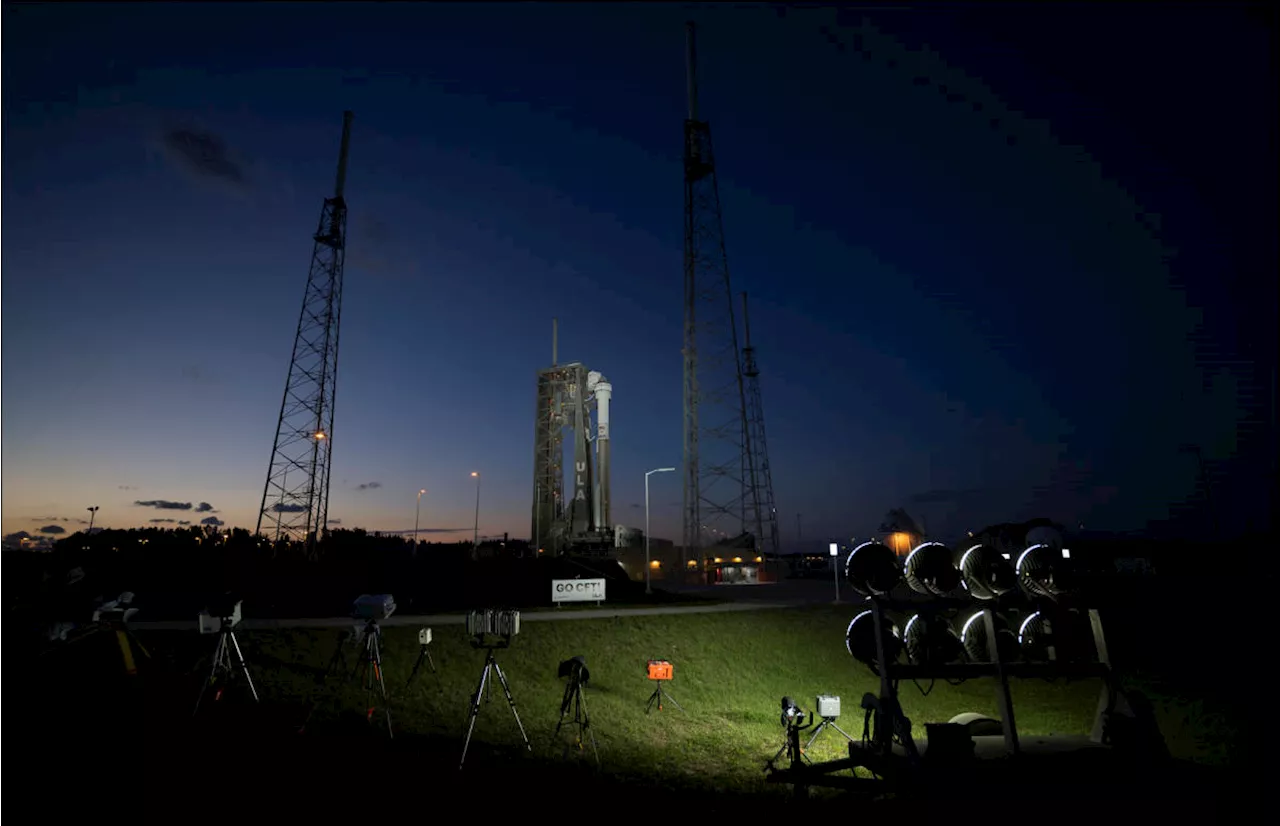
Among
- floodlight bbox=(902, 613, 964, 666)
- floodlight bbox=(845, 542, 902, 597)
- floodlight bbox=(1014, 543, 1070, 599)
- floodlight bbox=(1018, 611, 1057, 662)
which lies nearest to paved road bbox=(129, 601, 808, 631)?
floodlight bbox=(845, 542, 902, 597)

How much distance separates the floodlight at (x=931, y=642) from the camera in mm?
9898

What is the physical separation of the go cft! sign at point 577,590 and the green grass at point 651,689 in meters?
6.01

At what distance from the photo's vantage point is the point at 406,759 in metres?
12.9

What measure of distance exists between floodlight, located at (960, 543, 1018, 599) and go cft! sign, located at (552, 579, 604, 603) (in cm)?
2557

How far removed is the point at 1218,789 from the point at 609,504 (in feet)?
214

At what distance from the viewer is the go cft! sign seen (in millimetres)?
34094

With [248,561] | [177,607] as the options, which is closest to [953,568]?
[177,607]

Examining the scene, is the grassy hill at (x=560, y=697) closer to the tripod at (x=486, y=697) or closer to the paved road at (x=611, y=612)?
the tripod at (x=486, y=697)

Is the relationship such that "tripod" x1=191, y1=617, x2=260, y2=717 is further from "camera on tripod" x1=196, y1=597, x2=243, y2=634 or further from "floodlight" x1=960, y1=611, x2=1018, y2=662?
"floodlight" x1=960, y1=611, x2=1018, y2=662

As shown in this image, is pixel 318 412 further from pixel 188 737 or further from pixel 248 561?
pixel 188 737

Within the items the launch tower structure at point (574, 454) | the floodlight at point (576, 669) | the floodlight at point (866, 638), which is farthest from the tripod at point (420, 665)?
the launch tower structure at point (574, 454)

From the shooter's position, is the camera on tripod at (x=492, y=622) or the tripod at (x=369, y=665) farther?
the tripod at (x=369, y=665)

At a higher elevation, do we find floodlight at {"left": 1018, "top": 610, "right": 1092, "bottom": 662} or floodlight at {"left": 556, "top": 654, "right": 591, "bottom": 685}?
floodlight at {"left": 1018, "top": 610, "right": 1092, "bottom": 662}

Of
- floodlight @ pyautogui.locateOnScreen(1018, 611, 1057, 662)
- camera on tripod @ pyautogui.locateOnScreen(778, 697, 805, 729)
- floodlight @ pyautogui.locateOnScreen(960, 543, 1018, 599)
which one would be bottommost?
camera on tripod @ pyautogui.locateOnScreen(778, 697, 805, 729)
